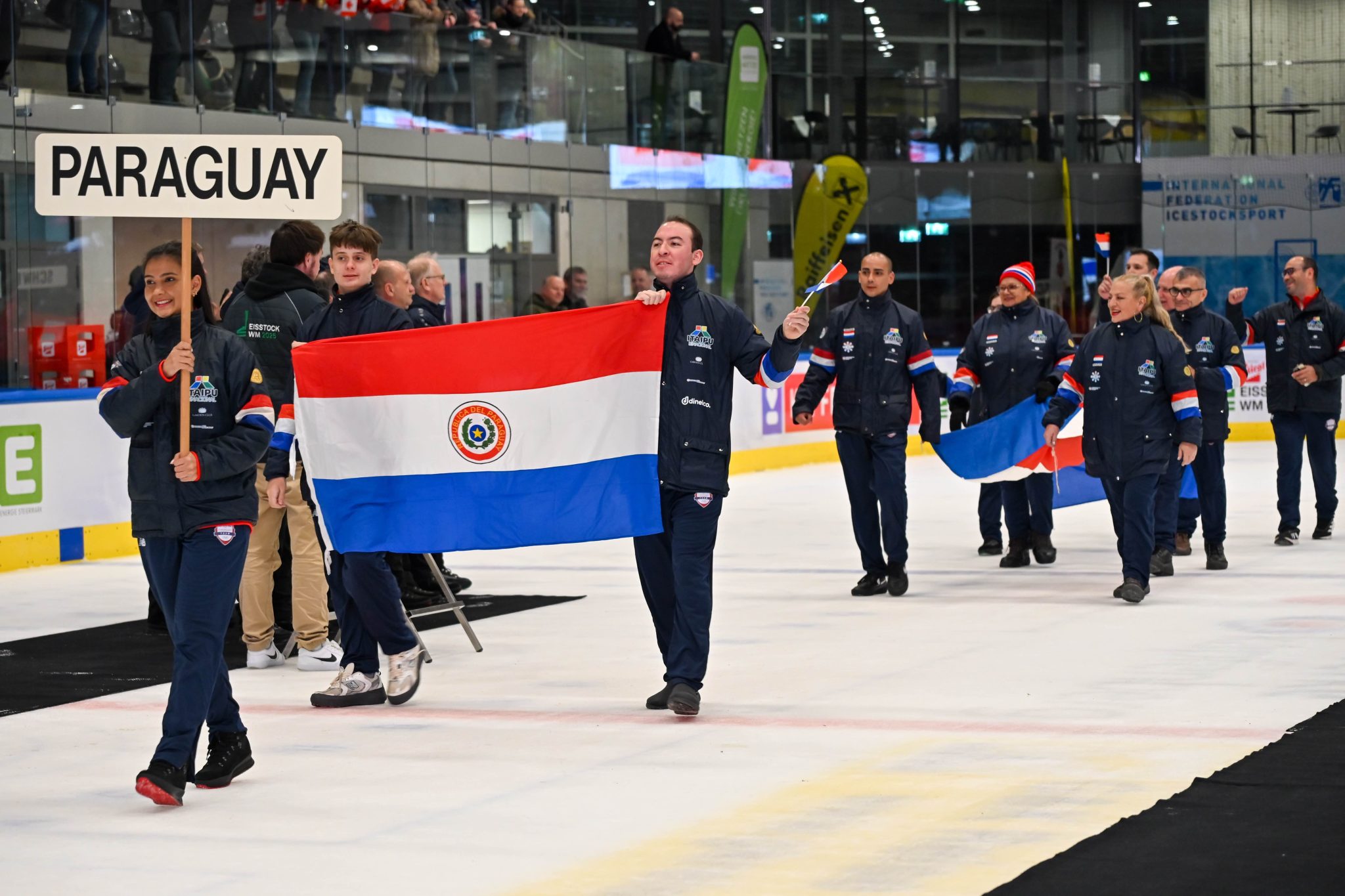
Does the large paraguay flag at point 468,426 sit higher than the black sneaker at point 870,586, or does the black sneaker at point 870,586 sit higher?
the large paraguay flag at point 468,426

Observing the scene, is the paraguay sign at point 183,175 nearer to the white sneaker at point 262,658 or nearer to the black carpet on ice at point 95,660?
the black carpet on ice at point 95,660

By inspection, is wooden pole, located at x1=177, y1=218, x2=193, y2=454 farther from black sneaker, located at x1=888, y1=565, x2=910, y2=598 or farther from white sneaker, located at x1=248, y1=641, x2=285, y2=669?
black sneaker, located at x1=888, y1=565, x2=910, y2=598

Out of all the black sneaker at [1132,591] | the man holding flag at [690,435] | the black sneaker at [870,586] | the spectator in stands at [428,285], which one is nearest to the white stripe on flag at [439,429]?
the man holding flag at [690,435]

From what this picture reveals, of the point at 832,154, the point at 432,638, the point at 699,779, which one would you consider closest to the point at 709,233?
the point at 832,154

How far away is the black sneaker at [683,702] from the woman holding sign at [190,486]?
1.67 m

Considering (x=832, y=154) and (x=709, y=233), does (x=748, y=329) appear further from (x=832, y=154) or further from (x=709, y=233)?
(x=832, y=154)

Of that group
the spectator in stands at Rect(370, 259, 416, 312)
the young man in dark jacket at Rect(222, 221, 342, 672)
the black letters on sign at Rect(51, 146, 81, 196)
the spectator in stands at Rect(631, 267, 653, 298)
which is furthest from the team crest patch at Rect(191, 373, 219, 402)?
the spectator in stands at Rect(631, 267, 653, 298)

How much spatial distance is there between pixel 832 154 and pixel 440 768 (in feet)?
85.1

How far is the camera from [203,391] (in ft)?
19.3

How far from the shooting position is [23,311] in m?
15.2

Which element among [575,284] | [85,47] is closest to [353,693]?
[85,47]

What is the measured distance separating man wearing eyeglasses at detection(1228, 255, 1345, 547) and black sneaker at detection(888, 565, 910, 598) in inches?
131

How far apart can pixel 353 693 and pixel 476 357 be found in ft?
4.39

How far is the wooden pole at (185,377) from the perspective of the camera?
572 cm
